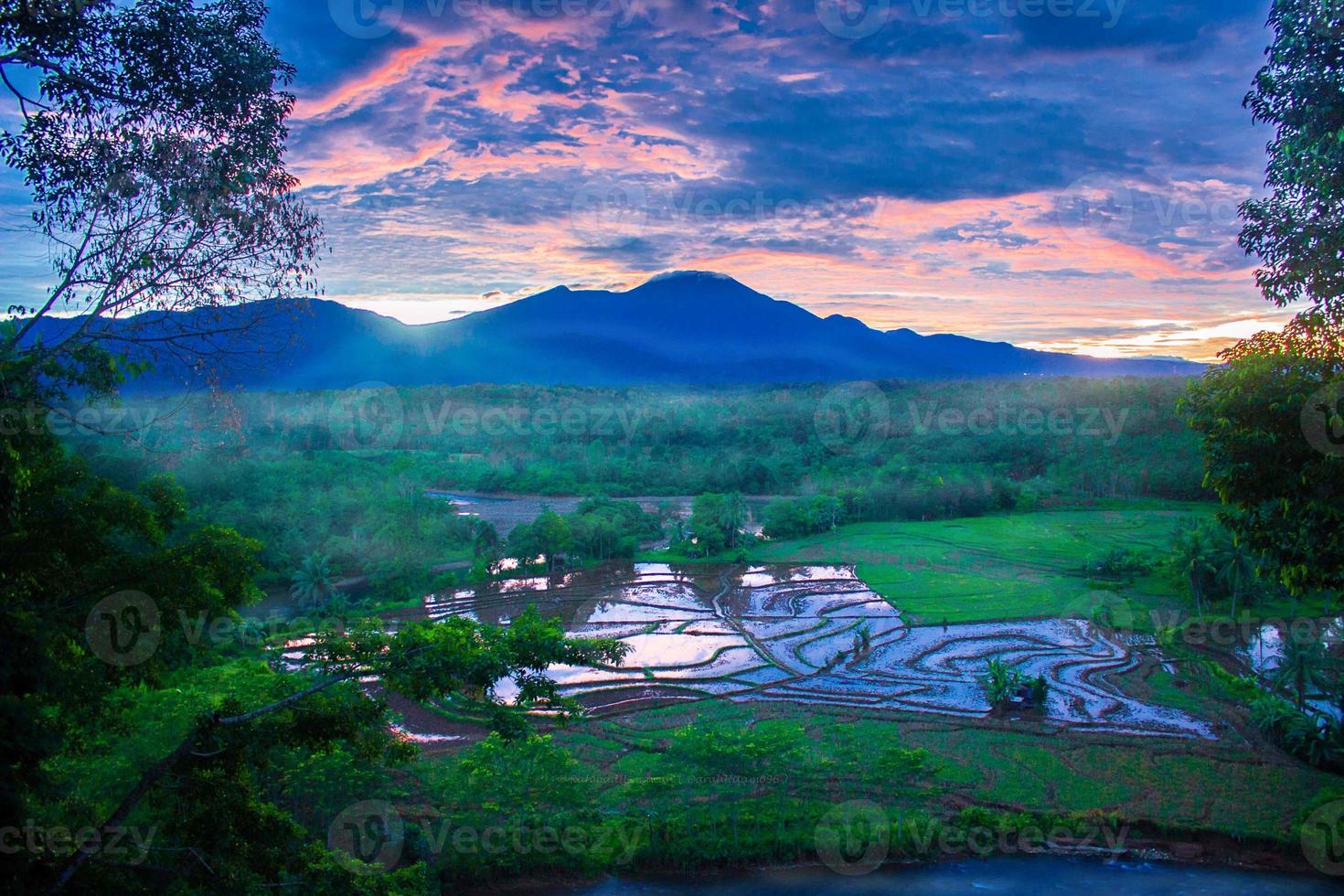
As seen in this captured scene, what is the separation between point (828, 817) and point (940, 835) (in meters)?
2.16

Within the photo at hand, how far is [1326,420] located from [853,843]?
10881mm

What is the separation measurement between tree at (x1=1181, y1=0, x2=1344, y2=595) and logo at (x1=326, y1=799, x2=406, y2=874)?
14299mm

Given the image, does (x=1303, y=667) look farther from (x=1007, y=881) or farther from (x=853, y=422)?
(x=853, y=422)

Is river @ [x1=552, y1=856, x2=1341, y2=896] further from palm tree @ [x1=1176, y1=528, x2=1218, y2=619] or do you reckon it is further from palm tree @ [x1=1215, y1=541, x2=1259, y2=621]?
palm tree @ [x1=1176, y1=528, x2=1218, y2=619]

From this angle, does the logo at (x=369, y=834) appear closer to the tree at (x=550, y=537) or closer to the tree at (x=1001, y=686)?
the tree at (x=1001, y=686)

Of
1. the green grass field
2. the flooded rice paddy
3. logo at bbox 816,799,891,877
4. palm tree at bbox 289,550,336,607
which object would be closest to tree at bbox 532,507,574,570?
the flooded rice paddy

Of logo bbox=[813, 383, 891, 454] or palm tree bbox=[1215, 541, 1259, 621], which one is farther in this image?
logo bbox=[813, 383, 891, 454]

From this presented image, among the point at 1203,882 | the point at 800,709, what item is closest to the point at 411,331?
the point at 800,709

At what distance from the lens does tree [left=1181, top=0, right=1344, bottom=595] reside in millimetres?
8352

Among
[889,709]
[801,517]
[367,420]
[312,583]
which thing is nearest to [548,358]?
[367,420]

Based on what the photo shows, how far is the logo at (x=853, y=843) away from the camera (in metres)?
15.2

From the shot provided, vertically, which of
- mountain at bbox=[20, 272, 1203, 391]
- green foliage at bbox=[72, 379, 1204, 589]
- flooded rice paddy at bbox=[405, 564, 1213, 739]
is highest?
mountain at bbox=[20, 272, 1203, 391]

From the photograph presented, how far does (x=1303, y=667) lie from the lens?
67.8 ft

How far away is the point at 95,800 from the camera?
11148 millimetres
